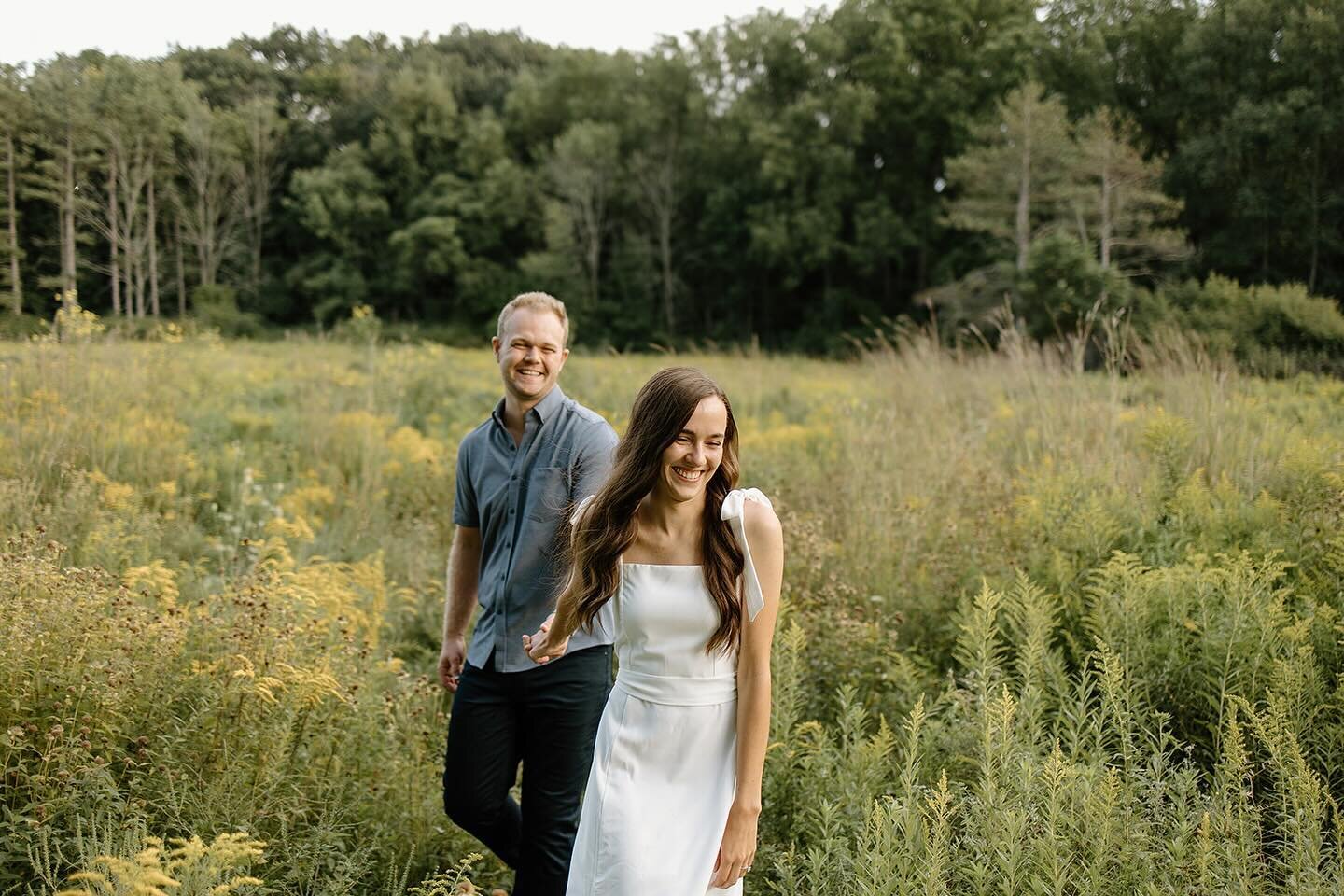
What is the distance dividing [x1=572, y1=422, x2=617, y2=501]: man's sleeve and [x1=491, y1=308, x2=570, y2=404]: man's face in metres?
0.23

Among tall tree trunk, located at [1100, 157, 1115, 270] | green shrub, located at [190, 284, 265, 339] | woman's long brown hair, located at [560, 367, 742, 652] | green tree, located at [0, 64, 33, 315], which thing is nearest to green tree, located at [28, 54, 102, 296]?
green tree, located at [0, 64, 33, 315]

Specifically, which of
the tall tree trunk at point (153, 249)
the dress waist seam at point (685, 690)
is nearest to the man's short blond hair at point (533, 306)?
the dress waist seam at point (685, 690)

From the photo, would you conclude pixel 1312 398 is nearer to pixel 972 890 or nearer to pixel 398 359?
pixel 972 890

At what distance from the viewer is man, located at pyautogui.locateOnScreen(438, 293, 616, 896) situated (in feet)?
9.84

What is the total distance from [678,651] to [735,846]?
0.47m

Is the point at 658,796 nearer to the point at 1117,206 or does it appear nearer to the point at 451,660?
the point at 451,660

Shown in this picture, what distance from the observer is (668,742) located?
2.26m

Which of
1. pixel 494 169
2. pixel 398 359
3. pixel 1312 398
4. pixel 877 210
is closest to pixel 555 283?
pixel 494 169

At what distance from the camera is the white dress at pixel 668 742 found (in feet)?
7.22

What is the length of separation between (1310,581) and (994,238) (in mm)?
30548

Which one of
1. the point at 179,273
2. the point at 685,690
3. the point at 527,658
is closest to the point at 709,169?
the point at 179,273

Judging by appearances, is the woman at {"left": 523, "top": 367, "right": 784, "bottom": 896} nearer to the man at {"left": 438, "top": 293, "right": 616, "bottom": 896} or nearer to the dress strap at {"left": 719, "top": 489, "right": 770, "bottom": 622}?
the dress strap at {"left": 719, "top": 489, "right": 770, "bottom": 622}

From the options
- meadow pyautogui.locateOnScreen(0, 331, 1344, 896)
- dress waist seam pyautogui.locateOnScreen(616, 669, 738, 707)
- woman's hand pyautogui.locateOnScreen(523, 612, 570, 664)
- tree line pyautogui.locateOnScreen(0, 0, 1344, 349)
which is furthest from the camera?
tree line pyautogui.locateOnScreen(0, 0, 1344, 349)

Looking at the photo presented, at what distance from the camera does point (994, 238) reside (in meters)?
32.5
